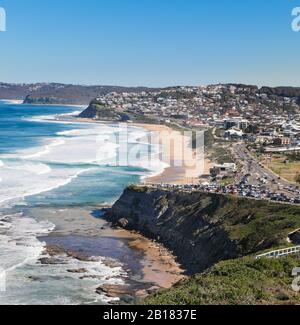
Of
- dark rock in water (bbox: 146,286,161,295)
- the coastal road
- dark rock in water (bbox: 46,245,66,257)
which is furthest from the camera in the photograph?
the coastal road

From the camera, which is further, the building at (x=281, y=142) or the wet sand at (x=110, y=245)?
the building at (x=281, y=142)

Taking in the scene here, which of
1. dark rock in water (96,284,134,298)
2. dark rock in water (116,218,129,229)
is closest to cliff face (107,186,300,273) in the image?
dark rock in water (116,218,129,229)

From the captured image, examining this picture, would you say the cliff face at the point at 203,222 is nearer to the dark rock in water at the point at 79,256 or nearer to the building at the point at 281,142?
the dark rock in water at the point at 79,256

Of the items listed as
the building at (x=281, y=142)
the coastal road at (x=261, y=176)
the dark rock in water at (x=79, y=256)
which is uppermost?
the building at (x=281, y=142)

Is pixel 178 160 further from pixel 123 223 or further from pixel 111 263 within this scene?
pixel 111 263

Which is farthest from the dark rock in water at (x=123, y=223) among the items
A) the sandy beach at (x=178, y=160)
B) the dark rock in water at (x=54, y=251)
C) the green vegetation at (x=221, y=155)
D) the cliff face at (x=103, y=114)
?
the cliff face at (x=103, y=114)

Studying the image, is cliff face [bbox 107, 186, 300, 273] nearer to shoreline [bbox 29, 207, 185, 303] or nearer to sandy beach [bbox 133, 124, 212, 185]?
shoreline [bbox 29, 207, 185, 303]
